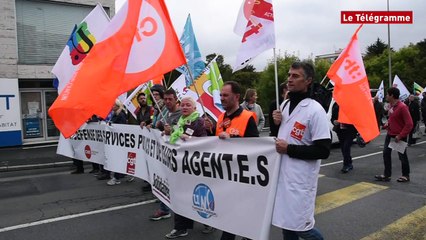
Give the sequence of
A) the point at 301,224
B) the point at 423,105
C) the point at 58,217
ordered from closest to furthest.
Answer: the point at 301,224 → the point at 58,217 → the point at 423,105

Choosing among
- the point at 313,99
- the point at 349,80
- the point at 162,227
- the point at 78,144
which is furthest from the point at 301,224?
the point at 78,144

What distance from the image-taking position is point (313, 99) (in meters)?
3.26

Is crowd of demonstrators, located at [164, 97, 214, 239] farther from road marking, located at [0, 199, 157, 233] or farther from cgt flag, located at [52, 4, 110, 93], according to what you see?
cgt flag, located at [52, 4, 110, 93]

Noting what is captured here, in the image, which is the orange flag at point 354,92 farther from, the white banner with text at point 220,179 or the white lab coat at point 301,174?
the white lab coat at point 301,174

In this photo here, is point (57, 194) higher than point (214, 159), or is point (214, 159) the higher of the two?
point (214, 159)

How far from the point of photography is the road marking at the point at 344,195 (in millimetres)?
6173

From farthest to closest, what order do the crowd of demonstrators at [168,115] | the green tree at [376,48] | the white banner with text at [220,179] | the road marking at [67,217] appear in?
1. the green tree at [376,48]
2. the road marking at [67,217]
3. the crowd of demonstrators at [168,115]
4. the white banner with text at [220,179]

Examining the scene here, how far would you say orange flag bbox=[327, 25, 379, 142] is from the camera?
6133mm

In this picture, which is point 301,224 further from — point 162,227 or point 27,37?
point 27,37

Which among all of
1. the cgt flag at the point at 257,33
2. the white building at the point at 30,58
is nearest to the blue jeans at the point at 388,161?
the cgt flag at the point at 257,33

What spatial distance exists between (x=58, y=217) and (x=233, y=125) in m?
3.44

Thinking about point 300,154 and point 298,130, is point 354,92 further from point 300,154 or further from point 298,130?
point 300,154

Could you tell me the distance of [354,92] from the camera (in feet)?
21.0

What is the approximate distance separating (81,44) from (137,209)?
135 inches
